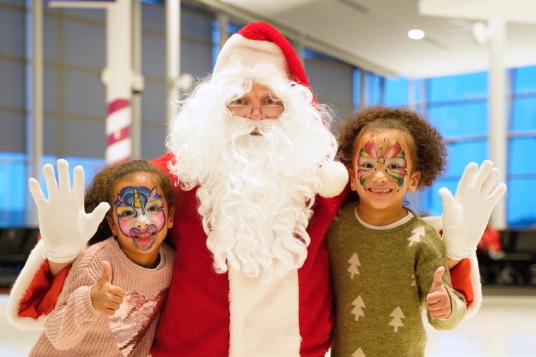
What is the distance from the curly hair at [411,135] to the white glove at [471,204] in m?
0.22

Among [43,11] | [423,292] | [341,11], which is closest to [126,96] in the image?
[341,11]

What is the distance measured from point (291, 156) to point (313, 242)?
0.35 meters

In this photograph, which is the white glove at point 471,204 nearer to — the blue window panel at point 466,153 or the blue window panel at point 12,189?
the blue window panel at point 12,189

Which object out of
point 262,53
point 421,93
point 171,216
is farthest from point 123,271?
point 421,93

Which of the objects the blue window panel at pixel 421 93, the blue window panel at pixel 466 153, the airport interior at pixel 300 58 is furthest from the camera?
the blue window panel at pixel 466 153

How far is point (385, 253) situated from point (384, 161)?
0.35 meters

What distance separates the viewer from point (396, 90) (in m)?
13.0

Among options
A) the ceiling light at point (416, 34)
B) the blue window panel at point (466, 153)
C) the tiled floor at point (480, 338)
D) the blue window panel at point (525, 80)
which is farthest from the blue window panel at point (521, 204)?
the tiled floor at point (480, 338)

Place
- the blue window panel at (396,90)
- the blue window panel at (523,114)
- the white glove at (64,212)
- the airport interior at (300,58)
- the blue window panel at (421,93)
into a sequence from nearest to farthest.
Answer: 1. the white glove at (64,212)
2. the airport interior at (300,58)
3. the blue window panel at (396,90)
4. the blue window panel at (523,114)
5. the blue window panel at (421,93)

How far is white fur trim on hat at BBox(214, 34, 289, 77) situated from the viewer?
2584 mm

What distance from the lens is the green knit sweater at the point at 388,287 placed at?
88.7 inches

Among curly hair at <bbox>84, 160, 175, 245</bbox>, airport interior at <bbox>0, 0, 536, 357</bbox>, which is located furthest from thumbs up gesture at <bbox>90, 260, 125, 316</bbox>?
airport interior at <bbox>0, 0, 536, 357</bbox>

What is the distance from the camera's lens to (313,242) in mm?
2332

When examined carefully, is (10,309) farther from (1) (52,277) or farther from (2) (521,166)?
(2) (521,166)
